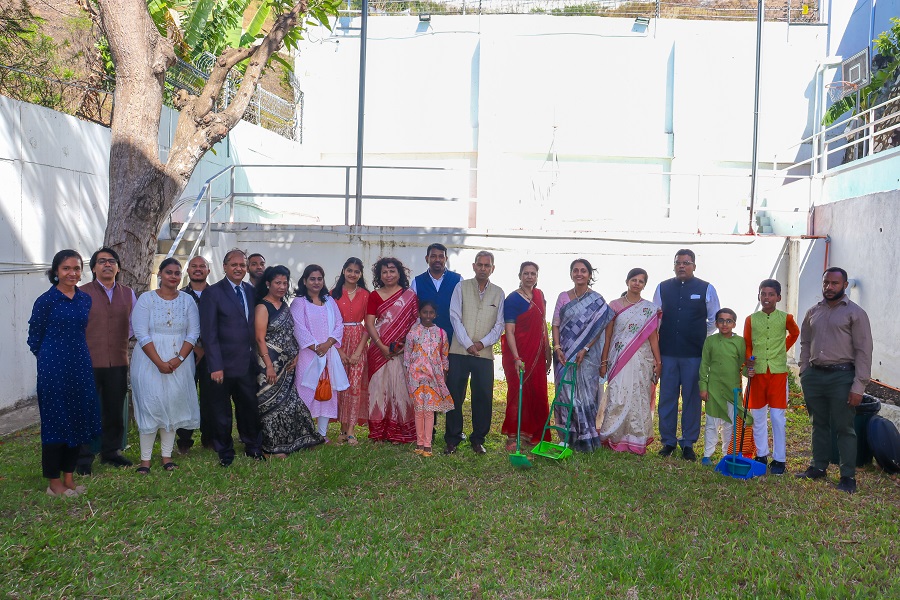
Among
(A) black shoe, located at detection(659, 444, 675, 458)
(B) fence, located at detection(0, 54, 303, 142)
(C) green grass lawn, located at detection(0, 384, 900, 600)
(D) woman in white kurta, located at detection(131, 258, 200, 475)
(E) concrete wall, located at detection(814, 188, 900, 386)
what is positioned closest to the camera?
(C) green grass lawn, located at detection(0, 384, 900, 600)

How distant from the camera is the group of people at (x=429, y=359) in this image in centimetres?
569

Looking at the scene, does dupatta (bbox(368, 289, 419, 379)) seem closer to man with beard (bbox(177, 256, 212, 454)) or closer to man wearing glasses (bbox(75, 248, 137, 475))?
man with beard (bbox(177, 256, 212, 454))

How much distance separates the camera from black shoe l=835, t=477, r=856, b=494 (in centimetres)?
564

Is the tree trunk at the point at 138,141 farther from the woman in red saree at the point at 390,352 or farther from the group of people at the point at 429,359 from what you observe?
the woman in red saree at the point at 390,352

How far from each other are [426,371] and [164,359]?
79.0 inches

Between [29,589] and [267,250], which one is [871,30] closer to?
[267,250]

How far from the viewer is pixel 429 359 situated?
638 cm

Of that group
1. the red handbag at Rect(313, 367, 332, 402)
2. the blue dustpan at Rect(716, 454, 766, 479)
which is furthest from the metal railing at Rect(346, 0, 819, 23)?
the blue dustpan at Rect(716, 454, 766, 479)

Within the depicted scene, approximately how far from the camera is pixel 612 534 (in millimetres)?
4699

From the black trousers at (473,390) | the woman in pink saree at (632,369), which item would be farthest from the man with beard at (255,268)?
the woman in pink saree at (632,369)

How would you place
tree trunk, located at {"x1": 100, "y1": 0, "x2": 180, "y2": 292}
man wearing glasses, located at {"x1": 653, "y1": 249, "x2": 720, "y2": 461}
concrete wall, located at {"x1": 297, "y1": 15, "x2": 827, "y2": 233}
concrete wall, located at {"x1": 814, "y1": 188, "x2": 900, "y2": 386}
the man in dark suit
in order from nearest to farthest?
1. the man in dark suit
2. man wearing glasses, located at {"x1": 653, "y1": 249, "x2": 720, "y2": 461}
3. tree trunk, located at {"x1": 100, "y1": 0, "x2": 180, "y2": 292}
4. concrete wall, located at {"x1": 814, "y1": 188, "x2": 900, "y2": 386}
5. concrete wall, located at {"x1": 297, "y1": 15, "x2": 827, "y2": 233}

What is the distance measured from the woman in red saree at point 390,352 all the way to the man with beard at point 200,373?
53.1 inches

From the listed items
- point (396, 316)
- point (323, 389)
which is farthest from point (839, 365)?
point (323, 389)

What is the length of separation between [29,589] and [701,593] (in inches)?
128
